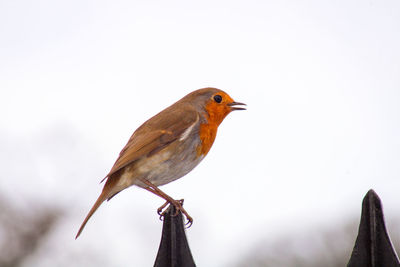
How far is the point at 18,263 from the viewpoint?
15.2 feet

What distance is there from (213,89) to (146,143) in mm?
529

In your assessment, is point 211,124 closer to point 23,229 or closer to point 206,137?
point 206,137

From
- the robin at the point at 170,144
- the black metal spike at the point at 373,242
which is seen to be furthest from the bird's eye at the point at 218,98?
the black metal spike at the point at 373,242

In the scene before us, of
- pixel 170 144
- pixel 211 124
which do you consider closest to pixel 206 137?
pixel 211 124

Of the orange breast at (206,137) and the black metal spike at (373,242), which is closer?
the black metal spike at (373,242)

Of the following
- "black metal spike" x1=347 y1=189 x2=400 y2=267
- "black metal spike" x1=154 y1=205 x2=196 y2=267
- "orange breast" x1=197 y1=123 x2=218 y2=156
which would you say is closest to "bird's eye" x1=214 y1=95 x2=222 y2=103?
"orange breast" x1=197 y1=123 x2=218 y2=156

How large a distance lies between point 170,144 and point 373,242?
185 cm

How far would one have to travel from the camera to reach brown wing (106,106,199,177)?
11.0ft

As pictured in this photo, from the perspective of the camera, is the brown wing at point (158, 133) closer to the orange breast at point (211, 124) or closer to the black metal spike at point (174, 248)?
the orange breast at point (211, 124)

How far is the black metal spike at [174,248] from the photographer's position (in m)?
1.93

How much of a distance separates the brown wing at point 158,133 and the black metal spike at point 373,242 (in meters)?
1.72

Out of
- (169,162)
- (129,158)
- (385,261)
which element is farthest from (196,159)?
(385,261)

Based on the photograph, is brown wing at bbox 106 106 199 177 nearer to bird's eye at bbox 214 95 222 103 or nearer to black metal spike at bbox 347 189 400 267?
bird's eye at bbox 214 95 222 103

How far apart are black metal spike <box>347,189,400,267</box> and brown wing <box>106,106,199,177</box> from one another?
172 centimetres
